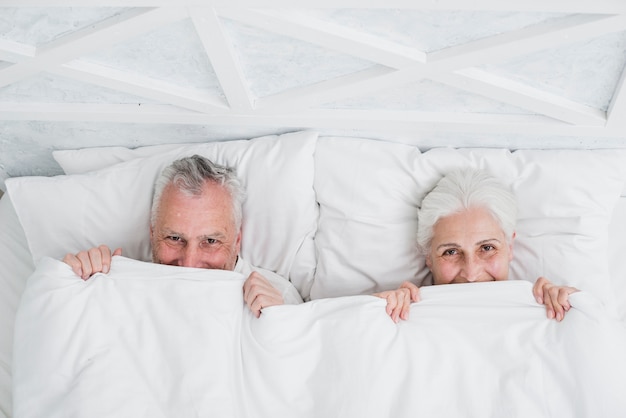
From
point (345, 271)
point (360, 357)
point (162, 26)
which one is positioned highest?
point (162, 26)

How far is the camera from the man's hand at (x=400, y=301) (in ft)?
5.65

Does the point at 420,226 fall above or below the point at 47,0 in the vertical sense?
below

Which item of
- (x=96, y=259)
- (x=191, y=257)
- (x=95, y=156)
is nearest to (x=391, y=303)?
(x=191, y=257)

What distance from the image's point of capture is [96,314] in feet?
5.57

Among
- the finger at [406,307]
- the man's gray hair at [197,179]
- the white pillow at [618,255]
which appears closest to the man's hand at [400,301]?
the finger at [406,307]

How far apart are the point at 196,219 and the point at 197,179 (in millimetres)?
106

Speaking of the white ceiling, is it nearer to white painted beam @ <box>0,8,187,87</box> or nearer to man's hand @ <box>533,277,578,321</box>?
white painted beam @ <box>0,8,187,87</box>

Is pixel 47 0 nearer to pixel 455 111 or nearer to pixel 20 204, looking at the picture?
pixel 20 204

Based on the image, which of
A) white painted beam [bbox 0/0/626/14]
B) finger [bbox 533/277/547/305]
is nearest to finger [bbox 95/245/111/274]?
white painted beam [bbox 0/0/626/14]

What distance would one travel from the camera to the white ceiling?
1.64 metres

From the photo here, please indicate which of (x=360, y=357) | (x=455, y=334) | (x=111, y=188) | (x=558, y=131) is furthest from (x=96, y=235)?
(x=558, y=131)

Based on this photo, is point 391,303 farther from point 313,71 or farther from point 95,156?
point 95,156

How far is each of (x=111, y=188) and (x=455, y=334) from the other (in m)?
1.05

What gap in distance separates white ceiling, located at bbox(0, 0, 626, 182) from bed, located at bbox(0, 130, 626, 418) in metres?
0.08
